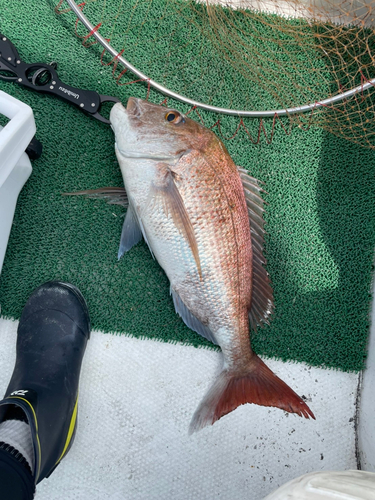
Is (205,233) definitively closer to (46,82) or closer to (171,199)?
(171,199)

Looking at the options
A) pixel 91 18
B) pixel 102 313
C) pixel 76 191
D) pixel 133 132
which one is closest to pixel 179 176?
pixel 133 132

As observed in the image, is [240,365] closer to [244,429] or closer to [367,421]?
[244,429]

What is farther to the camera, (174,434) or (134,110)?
(174,434)

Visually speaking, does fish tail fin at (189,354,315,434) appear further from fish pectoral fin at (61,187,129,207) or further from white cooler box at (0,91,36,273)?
white cooler box at (0,91,36,273)

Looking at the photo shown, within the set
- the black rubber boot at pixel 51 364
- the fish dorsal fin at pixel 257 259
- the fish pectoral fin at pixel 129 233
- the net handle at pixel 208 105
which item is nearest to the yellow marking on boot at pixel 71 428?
the black rubber boot at pixel 51 364

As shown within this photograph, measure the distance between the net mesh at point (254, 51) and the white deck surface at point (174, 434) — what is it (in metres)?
1.31

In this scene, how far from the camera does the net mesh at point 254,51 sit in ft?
6.27

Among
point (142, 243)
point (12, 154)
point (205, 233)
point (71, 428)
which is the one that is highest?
point (12, 154)

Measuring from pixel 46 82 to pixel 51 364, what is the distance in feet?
4.34

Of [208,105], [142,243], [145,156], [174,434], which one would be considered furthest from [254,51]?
[174,434]

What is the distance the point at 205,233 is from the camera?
1518mm

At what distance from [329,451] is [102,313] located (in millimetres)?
1274

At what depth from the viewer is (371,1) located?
1.94 meters

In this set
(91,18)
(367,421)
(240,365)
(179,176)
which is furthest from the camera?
(91,18)
